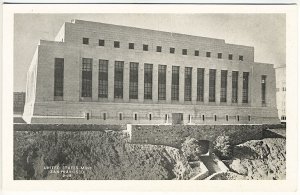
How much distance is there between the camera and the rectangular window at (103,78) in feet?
27.9

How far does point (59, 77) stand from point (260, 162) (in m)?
4.49

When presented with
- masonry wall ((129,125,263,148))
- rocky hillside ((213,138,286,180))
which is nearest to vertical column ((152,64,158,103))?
masonry wall ((129,125,263,148))

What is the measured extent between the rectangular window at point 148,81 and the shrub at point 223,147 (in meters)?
2.23

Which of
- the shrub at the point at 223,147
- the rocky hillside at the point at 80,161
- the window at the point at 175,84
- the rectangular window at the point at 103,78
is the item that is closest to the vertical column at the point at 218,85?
the window at the point at 175,84

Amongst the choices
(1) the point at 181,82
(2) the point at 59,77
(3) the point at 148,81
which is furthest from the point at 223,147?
(2) the point at 59,77

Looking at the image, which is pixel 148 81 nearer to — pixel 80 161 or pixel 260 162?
pixel 80 161

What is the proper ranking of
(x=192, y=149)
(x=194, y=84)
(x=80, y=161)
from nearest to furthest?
(x=80, y=161)
(x=192, y=149)
(x=194, y=84)

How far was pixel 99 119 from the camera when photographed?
826cm

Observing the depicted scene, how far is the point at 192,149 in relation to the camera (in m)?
6.97

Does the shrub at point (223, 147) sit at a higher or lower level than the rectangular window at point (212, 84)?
lower

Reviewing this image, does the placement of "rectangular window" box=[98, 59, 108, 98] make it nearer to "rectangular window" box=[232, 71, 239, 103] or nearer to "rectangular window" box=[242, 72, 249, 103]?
"rectangular window" box=[232, 71, 239, 103]

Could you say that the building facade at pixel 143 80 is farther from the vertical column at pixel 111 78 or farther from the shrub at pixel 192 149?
the shrub at pixel 192 149
